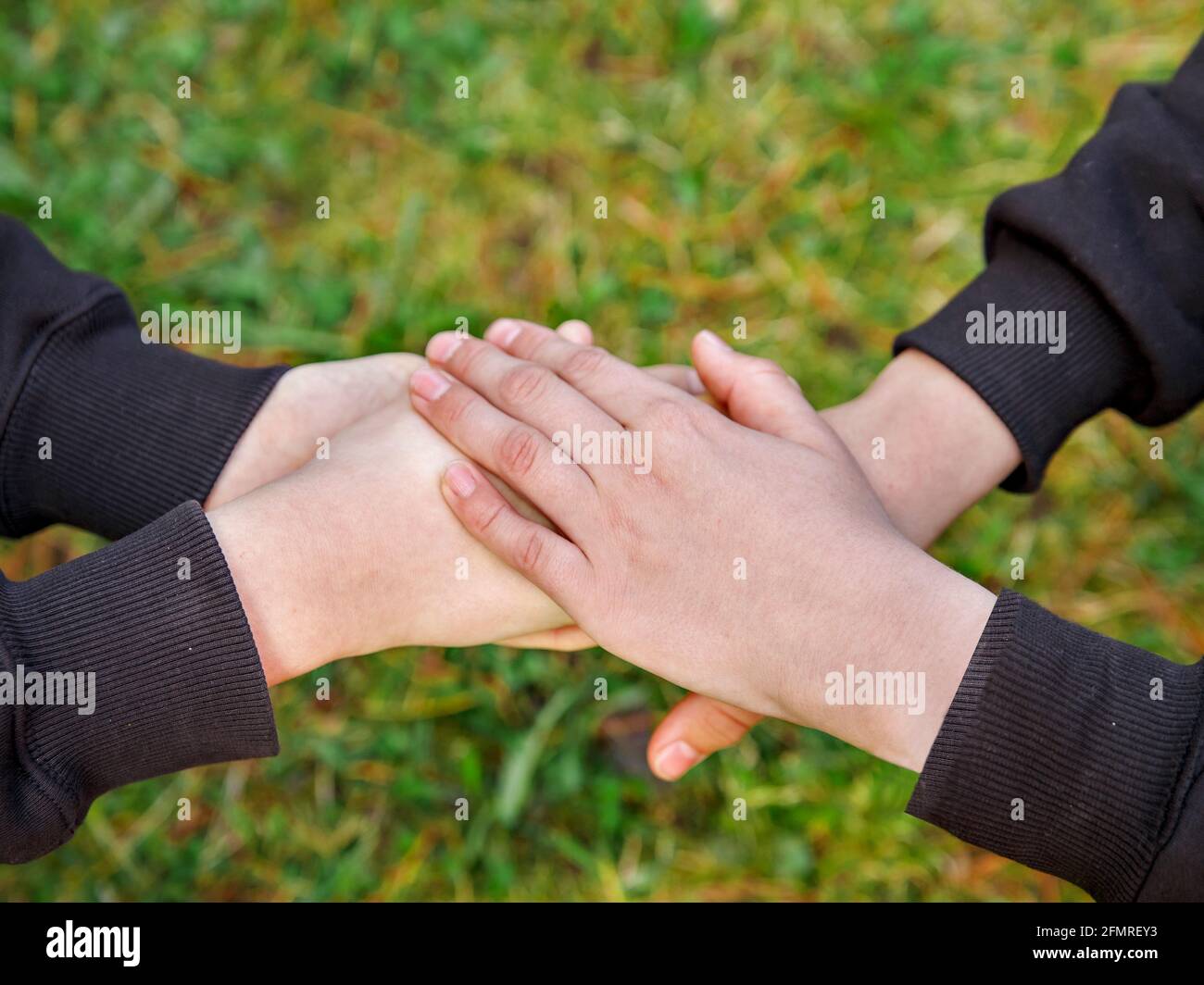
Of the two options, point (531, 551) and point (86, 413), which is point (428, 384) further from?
point (86, 413)

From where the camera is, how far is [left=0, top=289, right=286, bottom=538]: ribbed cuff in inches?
68.0

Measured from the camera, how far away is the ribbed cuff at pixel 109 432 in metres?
1.73

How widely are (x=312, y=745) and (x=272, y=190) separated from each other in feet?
4.14

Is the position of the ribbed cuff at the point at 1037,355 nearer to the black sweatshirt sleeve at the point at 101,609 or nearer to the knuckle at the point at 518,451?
the knuckle at the point at 518,451

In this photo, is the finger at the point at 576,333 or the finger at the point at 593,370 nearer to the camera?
the finger at the point at 593,370

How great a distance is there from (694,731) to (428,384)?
2.33 feet

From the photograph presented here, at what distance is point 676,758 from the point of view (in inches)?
71.9

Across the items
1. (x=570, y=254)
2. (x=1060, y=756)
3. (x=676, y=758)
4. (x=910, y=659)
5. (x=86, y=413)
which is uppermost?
(x=570, y=254)

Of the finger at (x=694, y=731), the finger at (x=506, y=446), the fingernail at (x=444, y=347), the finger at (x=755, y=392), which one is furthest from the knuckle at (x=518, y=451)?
the finger at (x=694, y=731)

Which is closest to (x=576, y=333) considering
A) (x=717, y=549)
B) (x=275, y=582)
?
(x=717, y=549)

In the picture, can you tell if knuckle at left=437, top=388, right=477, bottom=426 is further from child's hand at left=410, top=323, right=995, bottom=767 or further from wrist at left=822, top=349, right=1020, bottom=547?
wrist at left=822, top=349, right=1020, bottom=547

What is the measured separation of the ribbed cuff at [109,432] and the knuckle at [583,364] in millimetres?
490
